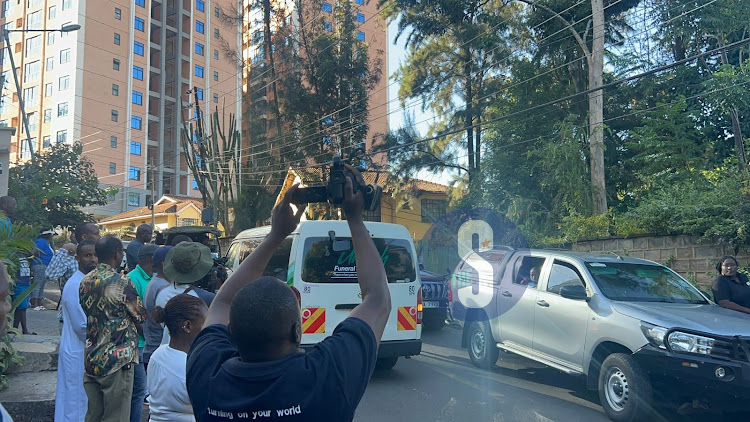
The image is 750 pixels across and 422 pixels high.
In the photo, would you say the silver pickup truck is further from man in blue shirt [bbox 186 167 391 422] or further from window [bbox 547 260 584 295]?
man in blue shirt [bbox 186 167 391 422]

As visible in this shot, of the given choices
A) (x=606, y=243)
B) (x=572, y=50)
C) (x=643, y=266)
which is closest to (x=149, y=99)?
(x=572, y=50)

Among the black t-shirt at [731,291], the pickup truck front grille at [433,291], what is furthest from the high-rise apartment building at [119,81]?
the black t-shirt at [731,291]

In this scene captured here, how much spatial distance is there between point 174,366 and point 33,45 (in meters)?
63.5

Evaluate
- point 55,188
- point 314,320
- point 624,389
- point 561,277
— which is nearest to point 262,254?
point 624,389

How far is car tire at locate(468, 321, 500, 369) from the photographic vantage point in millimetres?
8516

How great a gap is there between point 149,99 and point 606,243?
56.0 metres

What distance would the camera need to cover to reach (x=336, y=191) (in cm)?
205

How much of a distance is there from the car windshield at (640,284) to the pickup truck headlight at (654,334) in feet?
2.68

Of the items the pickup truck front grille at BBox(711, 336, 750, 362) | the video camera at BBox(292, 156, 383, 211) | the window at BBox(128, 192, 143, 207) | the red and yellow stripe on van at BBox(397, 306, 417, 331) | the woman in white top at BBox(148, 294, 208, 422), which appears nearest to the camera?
the video camera at BBox(292, 156, 383, 211)

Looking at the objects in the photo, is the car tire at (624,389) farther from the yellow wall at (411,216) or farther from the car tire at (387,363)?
the yellow wall at (411,216)

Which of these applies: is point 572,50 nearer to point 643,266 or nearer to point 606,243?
point 606,243

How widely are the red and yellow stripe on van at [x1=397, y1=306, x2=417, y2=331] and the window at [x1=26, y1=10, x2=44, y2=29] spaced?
2376 inches

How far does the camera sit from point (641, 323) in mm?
5914

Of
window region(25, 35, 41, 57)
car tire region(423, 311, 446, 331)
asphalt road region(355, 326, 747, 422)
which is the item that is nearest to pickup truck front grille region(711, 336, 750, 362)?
asphalt road region(355, 326, 747, 422)
